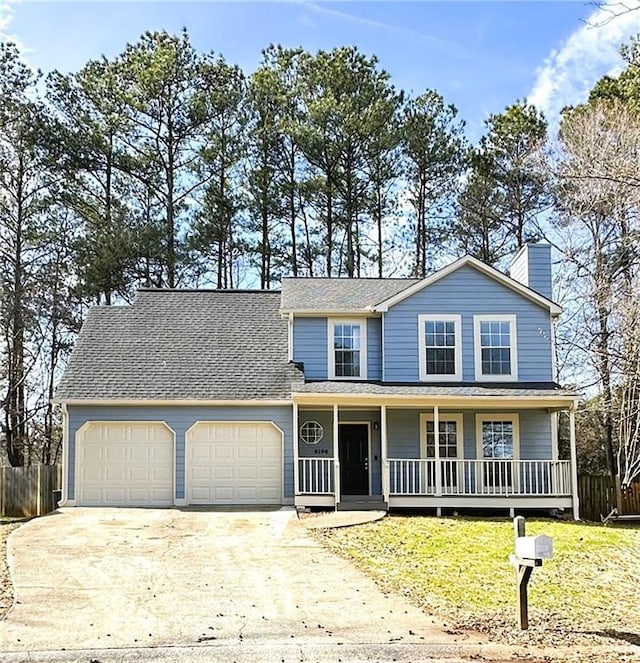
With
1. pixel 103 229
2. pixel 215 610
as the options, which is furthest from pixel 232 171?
pixel 215 610

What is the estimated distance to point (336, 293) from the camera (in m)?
20.8

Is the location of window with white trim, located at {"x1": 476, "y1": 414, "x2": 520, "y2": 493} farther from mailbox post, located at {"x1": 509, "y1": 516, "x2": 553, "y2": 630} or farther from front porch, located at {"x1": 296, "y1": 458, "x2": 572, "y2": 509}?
mailbox post, located at {"x1": 509, "y1": 516, "x2": 553, "y2": 630}

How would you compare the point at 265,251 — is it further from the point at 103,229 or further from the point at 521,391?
the point at 521,391

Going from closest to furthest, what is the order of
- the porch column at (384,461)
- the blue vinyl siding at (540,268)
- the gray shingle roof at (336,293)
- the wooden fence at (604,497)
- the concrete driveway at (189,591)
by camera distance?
the concrete driveway at (189,591)
the porch column at (384,461)
the gray shingle roof at (336,293)
the wooden fence at (604,497)
the blue vinyl siding at (540,268)

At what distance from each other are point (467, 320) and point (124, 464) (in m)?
8.87

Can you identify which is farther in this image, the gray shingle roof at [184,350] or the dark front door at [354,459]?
the dark front door at [354,459]

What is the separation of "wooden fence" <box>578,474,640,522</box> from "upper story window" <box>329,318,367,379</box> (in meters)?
6.63

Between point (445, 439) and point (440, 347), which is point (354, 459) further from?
point (440, 347)

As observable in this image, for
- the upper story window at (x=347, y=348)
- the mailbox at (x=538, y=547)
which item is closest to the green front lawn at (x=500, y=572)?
the mailbox at (x=538, y=547)

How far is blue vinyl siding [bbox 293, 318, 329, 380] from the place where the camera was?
774 inches

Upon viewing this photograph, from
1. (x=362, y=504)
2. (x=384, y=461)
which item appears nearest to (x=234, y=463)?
(x=362, y=504)

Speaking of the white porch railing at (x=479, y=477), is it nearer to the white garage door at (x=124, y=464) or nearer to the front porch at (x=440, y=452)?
the front porch at (x=440, y=452)

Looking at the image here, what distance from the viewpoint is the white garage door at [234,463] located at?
18.6 metres

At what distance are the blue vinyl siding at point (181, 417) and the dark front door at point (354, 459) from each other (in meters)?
1.35
